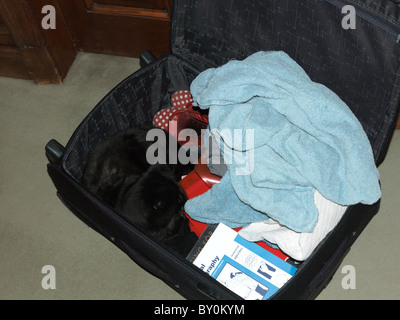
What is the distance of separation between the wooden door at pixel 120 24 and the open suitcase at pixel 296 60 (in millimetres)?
273

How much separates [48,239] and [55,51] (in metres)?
0.64

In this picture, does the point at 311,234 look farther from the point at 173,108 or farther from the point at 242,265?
the point at 173,108

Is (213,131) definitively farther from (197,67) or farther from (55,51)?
(55,51)

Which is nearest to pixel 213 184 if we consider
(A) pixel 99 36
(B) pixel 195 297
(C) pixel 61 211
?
(B) pixel 195 297

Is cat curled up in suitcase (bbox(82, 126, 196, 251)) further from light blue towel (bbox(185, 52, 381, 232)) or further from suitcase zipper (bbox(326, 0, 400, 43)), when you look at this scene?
suitcase zipper (bbox(326, 0, 400, 43))

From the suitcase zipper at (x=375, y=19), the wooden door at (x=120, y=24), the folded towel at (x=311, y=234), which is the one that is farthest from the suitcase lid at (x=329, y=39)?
the wooden door at (x=120, y=24)

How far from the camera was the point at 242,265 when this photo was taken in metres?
1.20

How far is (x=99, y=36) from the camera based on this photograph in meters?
1.74

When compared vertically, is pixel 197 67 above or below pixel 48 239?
above

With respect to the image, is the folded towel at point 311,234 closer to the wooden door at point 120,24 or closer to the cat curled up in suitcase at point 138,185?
the cat curled up in suitcase at point 138,185

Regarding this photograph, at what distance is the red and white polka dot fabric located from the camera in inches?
56.9

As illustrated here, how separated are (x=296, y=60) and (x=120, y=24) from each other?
2.35 feet

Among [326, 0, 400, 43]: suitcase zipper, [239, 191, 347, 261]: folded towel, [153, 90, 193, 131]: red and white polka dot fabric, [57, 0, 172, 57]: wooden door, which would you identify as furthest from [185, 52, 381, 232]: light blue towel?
[57, 0, 172, 57]: wooden door

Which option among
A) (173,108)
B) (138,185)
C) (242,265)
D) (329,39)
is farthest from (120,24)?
(242,265)
